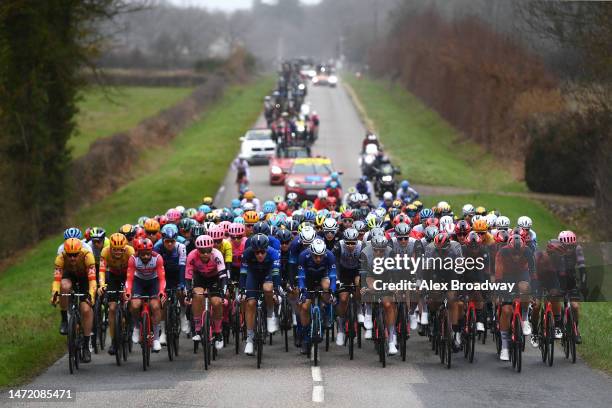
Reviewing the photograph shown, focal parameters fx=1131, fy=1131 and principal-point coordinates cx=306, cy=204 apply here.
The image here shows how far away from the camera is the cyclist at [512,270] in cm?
1591

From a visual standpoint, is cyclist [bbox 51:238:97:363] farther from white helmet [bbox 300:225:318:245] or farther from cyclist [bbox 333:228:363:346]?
cyclist [bbox 333:228:363:346]

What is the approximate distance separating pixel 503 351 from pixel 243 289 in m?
3.81

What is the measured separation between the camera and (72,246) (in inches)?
614

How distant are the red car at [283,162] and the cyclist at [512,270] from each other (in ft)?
92.2

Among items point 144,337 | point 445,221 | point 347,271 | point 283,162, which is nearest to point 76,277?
point 144,337

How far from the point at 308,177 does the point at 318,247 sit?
21.6 meters

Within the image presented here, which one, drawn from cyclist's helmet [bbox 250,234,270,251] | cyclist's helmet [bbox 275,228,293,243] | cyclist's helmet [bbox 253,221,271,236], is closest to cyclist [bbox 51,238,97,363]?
cyclist's helmet [bbox 250,234,270,251]

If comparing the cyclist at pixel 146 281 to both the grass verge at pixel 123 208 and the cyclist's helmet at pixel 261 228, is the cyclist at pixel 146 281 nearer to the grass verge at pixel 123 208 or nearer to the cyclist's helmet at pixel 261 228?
the cyclist's helmet at pixel 261 228

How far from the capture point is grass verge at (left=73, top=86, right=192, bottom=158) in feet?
235

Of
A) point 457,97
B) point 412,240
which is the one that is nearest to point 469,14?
point 457,97

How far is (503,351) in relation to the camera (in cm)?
1600

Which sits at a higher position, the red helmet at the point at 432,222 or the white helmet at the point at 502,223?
the white helmet at the point at 502,223

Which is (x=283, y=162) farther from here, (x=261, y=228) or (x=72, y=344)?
(x=72, y=344)

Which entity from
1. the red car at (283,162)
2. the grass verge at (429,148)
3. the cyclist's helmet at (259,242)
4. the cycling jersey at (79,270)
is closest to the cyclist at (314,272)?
the cyclist's helmet at (259,242)
